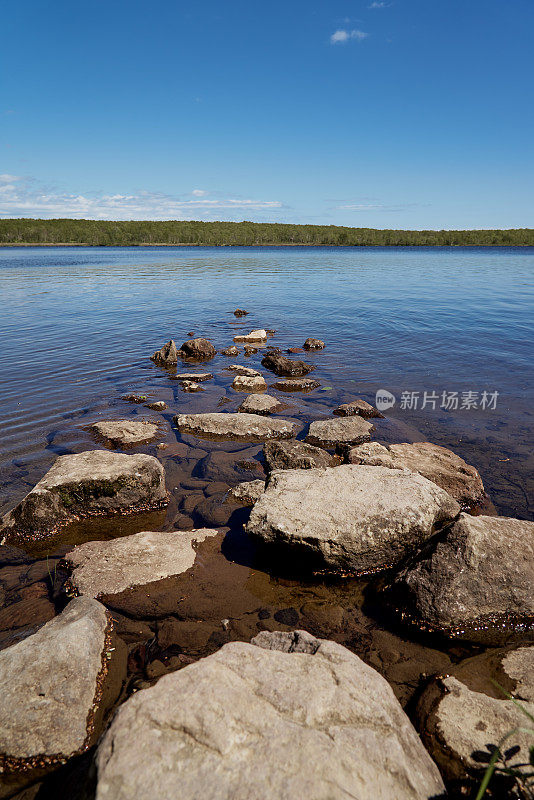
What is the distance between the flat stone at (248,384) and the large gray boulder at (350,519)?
6.47 metres

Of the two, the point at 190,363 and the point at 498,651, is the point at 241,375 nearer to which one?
the point at 190,363

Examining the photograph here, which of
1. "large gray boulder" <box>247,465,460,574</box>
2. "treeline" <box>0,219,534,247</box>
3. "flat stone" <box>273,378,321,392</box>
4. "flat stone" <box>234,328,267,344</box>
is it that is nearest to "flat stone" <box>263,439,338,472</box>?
"large gray boulder" <box>247,465,460,574</box>

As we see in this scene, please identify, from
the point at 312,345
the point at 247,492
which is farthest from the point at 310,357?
the point at 247,492

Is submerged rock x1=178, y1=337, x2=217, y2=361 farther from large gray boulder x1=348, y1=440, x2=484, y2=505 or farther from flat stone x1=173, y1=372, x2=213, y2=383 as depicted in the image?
large gray boulder x1=348, y1=440, x2=484, y2=505

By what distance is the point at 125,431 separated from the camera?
8.71 m

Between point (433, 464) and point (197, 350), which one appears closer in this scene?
point (433, 464)

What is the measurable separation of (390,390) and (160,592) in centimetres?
936

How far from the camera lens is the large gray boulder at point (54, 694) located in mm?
3072

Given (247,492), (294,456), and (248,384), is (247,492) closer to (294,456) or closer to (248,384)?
(294,456)

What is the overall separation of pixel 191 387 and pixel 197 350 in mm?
3869

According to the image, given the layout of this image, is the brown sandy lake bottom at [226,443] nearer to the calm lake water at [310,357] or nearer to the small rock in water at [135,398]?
the calm lake water at [310,357]

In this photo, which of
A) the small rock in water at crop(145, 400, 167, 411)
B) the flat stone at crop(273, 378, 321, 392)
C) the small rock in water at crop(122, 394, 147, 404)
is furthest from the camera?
the flat stone at crop(273, 378, 321, 392)

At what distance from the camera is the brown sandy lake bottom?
4.39m

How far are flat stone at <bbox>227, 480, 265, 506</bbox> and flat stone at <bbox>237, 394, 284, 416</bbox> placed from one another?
3.47 metres
